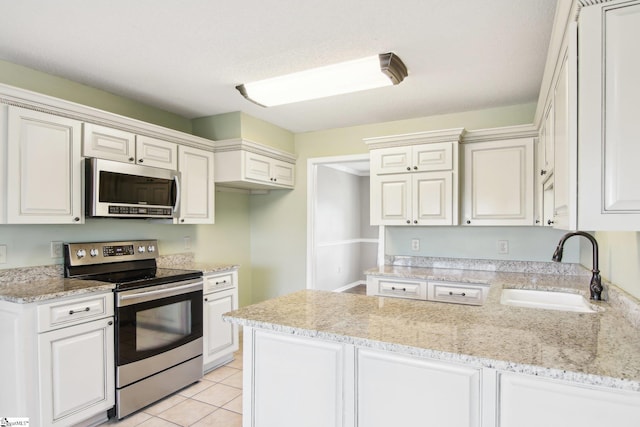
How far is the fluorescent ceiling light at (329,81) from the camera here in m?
2.44

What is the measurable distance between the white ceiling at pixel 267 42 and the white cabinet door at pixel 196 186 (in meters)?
0.53

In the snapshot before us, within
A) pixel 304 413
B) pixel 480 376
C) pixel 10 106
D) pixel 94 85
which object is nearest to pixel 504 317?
pixel 480 376

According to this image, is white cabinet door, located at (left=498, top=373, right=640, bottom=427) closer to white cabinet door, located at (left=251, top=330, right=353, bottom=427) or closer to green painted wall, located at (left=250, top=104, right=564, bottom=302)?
white cabinet door, located at (left=251, top=330, right=353, bottom=427)

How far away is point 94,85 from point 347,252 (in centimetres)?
491

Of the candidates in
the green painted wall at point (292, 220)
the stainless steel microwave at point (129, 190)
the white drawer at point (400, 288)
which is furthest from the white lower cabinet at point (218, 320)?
the white drawer at point (400, 288)

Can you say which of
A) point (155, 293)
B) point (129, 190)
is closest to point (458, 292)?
point (155, 293)

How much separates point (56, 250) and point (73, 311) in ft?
2.16

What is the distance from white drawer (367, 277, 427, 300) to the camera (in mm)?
3156

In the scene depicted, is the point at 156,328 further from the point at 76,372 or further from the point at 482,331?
the point at 482,331

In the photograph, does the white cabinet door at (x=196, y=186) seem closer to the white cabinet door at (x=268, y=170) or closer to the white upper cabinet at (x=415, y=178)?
the white cabinet door at (x=268, y=170)

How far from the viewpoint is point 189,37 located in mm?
2133

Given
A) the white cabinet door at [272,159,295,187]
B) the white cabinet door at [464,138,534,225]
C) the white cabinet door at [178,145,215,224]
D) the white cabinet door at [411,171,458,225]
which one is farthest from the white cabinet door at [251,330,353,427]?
the white cabinet door at [272,159,295,187]

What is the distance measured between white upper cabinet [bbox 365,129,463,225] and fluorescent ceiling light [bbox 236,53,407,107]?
0.84 meters

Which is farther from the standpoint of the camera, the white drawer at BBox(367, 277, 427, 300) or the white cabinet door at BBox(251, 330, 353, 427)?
the white drawer at BBox(367, 277, 427, 300)
